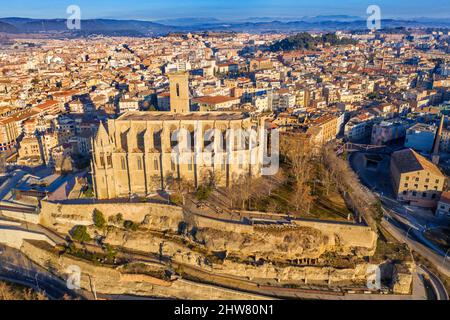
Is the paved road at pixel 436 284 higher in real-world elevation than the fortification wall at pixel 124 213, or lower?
lower

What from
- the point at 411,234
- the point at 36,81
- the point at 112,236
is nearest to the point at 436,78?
the point at 411,234

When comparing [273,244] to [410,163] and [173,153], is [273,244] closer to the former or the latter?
[173,153]

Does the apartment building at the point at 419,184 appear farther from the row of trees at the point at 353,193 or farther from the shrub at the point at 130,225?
the shrub at the point at 130,225

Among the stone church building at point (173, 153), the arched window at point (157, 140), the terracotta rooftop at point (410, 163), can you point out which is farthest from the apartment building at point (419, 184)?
the arched window at point (157, 140)

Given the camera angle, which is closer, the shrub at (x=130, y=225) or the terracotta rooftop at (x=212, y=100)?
the shrub at (x=130, y=225)

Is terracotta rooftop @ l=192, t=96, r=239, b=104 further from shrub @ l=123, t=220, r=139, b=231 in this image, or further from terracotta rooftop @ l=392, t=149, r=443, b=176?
shrub @ l=123, t=220, r=139, b=231

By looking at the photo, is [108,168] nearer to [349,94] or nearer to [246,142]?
[246,142]

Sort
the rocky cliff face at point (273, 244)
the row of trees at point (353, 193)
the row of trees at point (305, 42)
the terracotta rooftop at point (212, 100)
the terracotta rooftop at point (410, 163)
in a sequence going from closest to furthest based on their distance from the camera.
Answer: the rocky cliff face at point (273, 244) < the row of trees at point (353, 193) < the terracotta rooftop at point (410, 163) < the terracotta rooftop at point (212, 100) < the row of trees at point (305, 42)

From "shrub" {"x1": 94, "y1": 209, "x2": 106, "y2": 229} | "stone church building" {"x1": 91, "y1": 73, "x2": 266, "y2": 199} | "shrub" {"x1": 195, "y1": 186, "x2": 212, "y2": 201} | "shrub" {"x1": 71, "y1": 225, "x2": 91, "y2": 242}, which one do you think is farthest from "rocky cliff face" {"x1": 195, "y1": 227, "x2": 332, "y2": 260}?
"shrub" {"x1": 71, "y1": 225, "x2": 91, "y2": 242}
